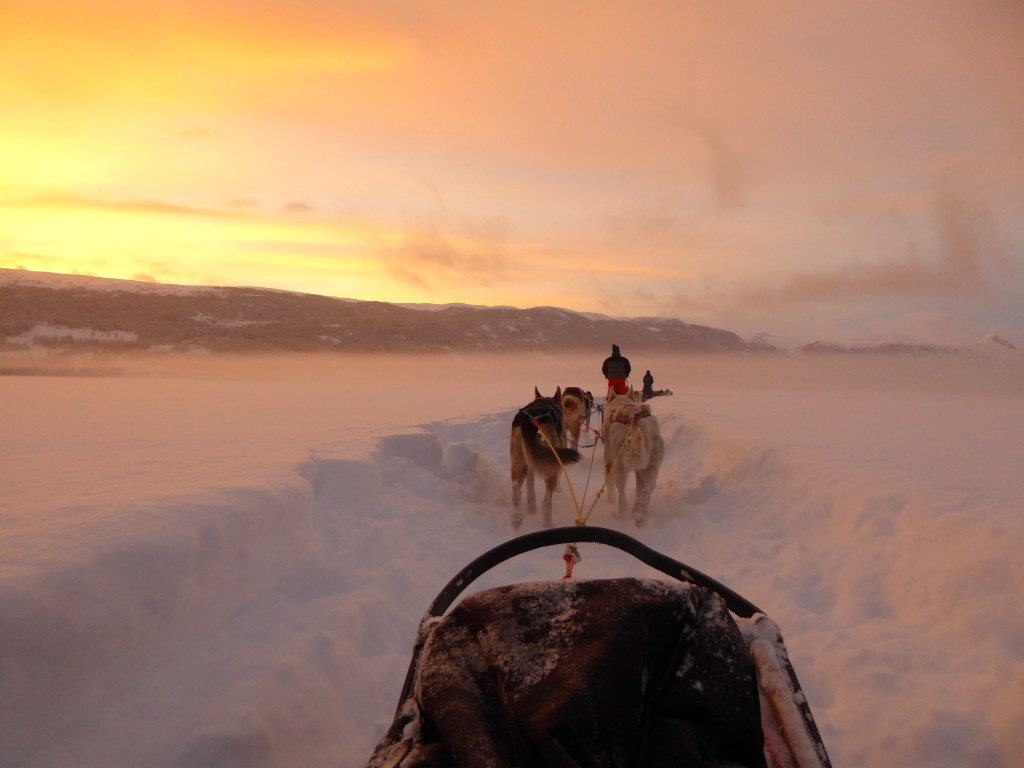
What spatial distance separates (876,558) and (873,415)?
1157cm

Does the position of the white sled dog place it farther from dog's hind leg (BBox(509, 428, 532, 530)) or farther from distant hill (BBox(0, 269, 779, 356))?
distant hill (BBox(0, 269, 779, 356))

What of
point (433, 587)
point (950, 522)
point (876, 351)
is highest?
point (876, 351)

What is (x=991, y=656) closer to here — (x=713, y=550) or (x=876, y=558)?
(x=876, y=558)

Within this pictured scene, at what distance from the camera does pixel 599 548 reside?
17.6 ft

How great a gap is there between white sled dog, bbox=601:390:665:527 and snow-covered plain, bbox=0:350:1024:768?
14.6 inches

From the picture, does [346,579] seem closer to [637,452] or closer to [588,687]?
[588,687]

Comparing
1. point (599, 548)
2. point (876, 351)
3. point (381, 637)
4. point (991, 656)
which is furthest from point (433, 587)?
point (876, 351)

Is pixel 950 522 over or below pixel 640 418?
below

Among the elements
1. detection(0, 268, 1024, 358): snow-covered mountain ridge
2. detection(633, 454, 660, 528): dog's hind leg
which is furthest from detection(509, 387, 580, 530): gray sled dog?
detection(0, 268, 1024, 358): snow-covered mountain ridge

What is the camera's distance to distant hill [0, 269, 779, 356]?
57.1 meters

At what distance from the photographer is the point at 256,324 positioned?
79.9 m

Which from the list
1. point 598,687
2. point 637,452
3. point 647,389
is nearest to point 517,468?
point 637,452

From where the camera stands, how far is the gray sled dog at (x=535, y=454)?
19.2 ft

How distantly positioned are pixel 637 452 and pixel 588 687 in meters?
4.90
